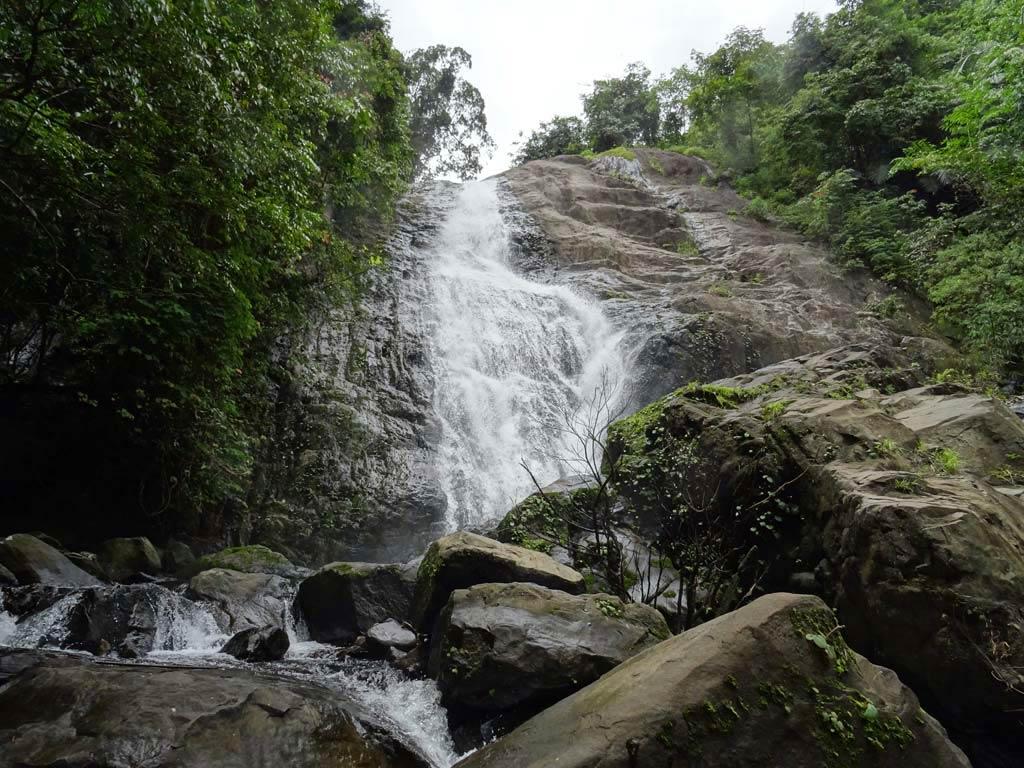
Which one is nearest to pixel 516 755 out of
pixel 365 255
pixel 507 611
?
pixel 507 611

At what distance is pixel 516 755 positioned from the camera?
3.11 m

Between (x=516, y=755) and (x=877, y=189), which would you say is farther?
(x=877, y=189)

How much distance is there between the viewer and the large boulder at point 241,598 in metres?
6.29

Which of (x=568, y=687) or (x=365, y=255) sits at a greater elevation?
(x=365, y=255)

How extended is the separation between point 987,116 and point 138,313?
1396cm

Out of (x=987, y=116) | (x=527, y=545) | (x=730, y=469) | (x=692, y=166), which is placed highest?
(x=692, y=166)

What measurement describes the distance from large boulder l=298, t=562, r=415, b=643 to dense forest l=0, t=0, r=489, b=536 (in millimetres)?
3612

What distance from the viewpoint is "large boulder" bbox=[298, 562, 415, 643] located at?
636 centimetres

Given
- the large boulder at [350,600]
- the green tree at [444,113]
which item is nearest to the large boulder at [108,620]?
the large boulder at [350,600]

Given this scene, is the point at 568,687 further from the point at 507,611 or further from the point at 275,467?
the point at 275,467

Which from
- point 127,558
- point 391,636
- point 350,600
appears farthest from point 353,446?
point 391,636

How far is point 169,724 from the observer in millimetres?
3215

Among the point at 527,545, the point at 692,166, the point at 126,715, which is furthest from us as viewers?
the point at 692,166

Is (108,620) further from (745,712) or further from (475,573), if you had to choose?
(745,712)
